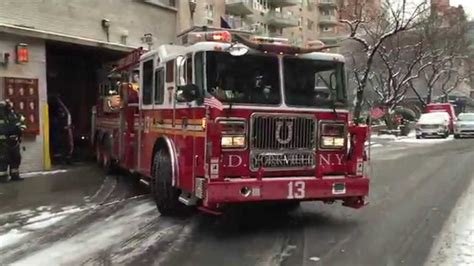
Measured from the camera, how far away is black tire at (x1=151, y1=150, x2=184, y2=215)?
28.1 feet

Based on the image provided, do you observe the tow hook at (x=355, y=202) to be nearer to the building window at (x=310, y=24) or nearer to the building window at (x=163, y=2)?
the building window at (x=163, y=2)

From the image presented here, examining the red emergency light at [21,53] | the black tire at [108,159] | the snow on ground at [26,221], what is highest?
the red emergency light at [21,53]

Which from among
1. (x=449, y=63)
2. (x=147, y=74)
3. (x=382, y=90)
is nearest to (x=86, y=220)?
(x=147, y=74)

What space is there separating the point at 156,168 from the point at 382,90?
39.7 m

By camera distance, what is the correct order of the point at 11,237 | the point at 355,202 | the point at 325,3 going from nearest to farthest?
the point at 11,237
the point at 355,202
the point at 325,3

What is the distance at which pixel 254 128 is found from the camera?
7543 millimetres

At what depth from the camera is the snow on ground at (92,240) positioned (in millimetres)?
6566

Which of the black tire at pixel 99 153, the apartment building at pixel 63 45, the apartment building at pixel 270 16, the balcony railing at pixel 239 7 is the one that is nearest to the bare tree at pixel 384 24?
the apartment building at pixel 270 16

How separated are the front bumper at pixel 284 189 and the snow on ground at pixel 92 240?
133 cm

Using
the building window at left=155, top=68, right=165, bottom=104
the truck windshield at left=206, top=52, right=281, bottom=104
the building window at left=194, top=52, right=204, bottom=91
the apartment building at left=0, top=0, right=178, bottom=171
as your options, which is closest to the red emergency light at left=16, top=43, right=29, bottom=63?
the apartment building at left=0, top=0, right=178, bottom=171

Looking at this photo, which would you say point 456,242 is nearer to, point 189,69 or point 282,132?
point 282,132

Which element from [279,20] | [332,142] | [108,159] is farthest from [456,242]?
[279,20]

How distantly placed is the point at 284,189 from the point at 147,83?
365 cm

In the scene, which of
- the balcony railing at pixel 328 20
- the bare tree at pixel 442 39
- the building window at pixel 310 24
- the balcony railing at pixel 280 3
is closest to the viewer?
the bare tree at pixel 442 39
